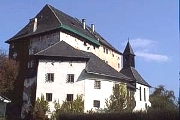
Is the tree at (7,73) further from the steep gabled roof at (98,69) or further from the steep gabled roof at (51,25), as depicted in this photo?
the steep gabled roof at (98,69)

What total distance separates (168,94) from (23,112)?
158 feet

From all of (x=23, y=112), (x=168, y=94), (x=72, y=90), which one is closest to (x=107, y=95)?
(x=72, y=90)

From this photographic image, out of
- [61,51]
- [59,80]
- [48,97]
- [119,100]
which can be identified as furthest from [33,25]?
[119,100]

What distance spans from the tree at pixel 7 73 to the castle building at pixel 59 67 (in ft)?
5.50

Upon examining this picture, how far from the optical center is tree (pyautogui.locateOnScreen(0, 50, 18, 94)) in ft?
185

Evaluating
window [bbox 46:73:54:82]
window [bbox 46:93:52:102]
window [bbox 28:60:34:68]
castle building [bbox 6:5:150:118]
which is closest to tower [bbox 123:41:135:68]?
castle building [bbox 6:5:150:118]

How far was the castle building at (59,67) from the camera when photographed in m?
49.4

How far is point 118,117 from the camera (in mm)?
36906

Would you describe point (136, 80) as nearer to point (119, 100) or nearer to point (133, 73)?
point (133, 73)

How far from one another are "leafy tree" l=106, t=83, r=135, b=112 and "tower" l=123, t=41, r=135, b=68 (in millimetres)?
20749

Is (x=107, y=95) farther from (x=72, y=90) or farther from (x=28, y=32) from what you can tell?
(x=28, y=32)

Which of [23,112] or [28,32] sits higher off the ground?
[28,32]

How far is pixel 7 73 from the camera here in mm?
57219

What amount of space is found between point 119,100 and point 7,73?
1925cm
